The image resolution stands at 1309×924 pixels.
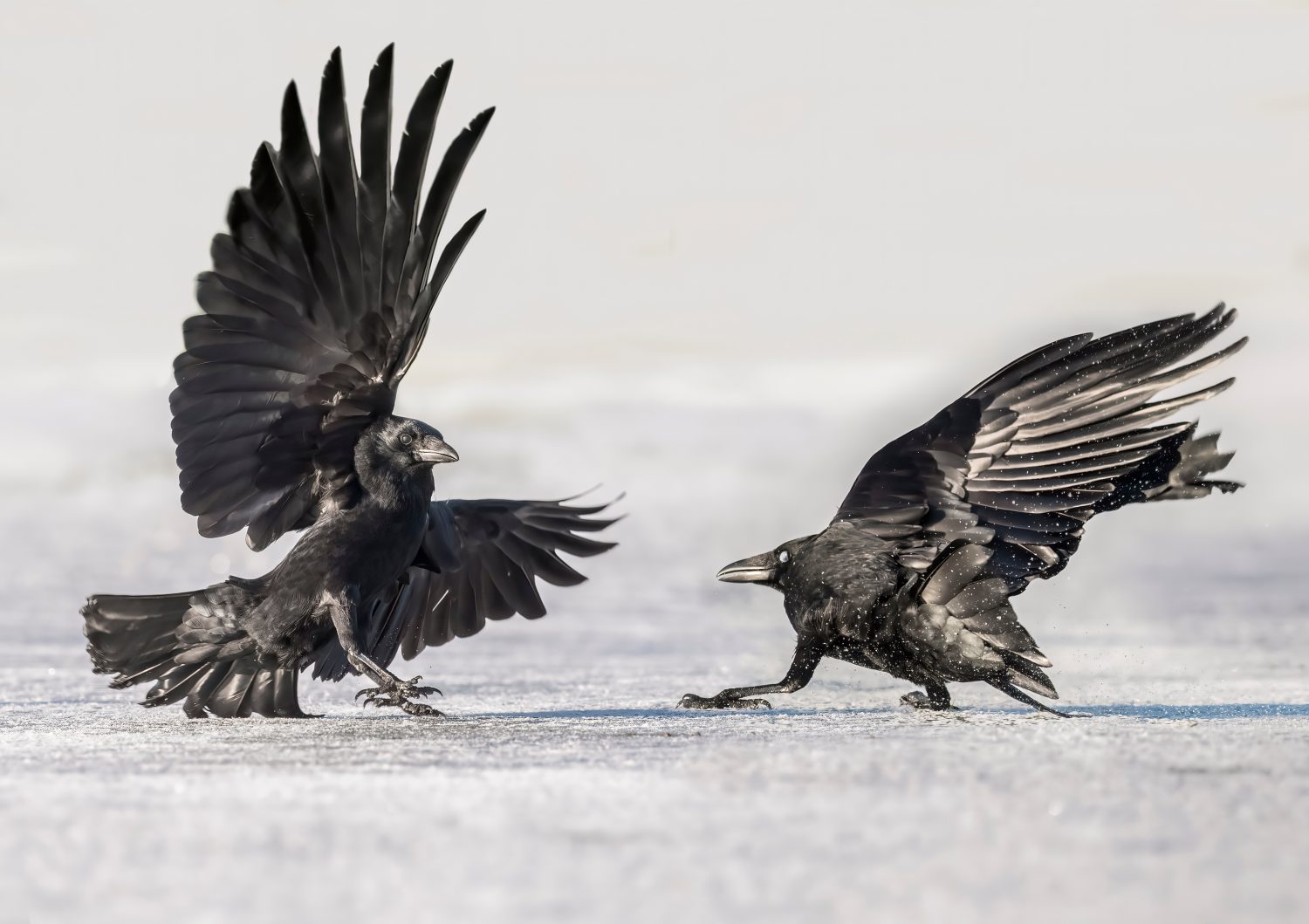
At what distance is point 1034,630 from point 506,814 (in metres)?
8.66

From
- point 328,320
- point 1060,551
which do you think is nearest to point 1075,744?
point 1060,551

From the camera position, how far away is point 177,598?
673cm

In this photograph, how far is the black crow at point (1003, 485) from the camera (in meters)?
6.79

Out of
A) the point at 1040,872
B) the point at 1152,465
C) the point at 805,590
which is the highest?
the point at 1152,465

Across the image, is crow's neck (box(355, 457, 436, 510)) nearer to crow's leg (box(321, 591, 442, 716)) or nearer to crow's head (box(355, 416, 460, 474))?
crow's head (box(355, 416, 460, 474))

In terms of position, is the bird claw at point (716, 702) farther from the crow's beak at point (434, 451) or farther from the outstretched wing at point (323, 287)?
the outstretched wing at point (323, 287)

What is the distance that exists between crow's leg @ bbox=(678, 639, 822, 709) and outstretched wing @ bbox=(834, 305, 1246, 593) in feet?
2.14

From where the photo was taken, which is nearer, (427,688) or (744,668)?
(427,688)

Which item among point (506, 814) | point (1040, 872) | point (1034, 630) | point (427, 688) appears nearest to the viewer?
point (1040, 872)

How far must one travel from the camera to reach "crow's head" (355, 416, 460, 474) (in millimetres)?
6516

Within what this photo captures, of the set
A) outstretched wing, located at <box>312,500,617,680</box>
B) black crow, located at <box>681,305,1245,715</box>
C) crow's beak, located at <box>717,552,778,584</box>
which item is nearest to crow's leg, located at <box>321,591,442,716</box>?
outstretched wing, located at <box>312,500,617,680</box>

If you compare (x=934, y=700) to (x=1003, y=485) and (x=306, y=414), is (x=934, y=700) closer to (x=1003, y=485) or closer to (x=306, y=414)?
(x=1003, y=485)

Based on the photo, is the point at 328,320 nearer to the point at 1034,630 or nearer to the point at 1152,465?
the point at 1152,465

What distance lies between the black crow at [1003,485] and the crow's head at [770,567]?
0.01m
